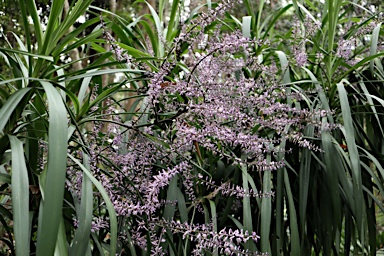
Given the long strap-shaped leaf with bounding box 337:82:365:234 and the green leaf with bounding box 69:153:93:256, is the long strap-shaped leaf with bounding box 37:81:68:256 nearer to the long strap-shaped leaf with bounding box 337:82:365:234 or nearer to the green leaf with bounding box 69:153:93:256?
the green leaf with bounding box 69:153:93:256

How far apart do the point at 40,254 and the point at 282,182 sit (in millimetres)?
838

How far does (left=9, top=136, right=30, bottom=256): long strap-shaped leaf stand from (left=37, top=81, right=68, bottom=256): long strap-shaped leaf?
25 mm

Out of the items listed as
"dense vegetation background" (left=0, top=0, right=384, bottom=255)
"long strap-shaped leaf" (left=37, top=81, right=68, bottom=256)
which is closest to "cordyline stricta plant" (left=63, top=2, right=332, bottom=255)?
"dense vegetation background" (left=0, top=0, right=384, bottom=255)

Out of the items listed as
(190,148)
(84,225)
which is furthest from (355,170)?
(84,225)

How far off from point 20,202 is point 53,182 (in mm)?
110

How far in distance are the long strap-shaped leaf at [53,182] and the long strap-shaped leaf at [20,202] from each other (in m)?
0.02

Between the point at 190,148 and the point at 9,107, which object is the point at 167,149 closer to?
the point at 190,148

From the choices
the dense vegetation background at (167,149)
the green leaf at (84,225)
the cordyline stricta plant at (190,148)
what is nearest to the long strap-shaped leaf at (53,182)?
the dense vegetation background at (167,149)

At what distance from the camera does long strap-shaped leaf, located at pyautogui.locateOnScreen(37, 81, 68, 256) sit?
0.66m

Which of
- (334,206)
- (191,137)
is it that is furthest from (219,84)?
(334,206)

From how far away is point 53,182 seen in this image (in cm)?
70

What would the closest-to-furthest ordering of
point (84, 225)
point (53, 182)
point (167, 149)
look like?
point (53, 182)
point (84, 225)
point (167, 149)

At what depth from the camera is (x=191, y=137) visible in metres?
1.06

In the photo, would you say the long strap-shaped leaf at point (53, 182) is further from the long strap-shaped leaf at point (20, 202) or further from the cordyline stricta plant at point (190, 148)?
the cordyline stricta plant at point (190, 148)
